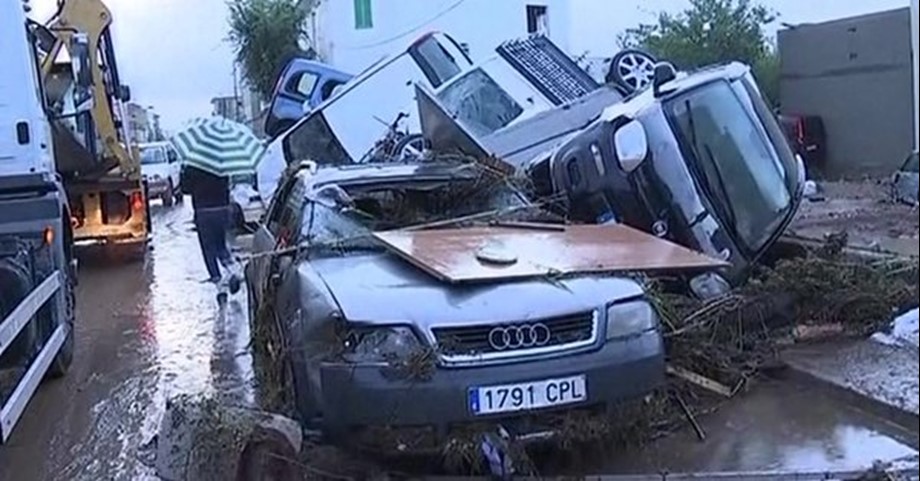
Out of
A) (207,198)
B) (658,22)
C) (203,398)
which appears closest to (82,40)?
(207,198)

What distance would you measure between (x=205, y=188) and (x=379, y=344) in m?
7.39

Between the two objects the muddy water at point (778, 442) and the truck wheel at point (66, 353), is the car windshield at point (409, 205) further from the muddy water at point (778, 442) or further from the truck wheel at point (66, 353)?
the truck wheel at point (66, 353)

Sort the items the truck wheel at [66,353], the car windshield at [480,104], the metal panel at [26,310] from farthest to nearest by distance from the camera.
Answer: the car windshield at [480,104] → the truck wheel at [66,353] → the metal panel at [26,310]

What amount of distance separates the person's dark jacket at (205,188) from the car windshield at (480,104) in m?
2.59

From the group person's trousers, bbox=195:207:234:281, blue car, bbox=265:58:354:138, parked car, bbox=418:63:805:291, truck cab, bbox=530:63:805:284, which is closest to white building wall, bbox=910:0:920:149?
parked car, bbox=418:63:805:291

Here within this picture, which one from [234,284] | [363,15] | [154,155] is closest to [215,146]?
[234,284]

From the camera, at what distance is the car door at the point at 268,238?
681 centimetres

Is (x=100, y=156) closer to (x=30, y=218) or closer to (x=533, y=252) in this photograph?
(x=30, y=218)

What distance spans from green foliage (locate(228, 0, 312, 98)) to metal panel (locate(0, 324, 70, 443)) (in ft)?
91.5

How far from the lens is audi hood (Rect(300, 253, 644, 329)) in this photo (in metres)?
4.90

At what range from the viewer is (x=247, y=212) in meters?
17.5

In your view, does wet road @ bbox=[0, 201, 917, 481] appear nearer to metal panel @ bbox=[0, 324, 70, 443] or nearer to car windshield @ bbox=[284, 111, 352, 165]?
metal panel @ bbox=[0, 324, 70, 443]

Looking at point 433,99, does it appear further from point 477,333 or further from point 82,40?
point 477,333

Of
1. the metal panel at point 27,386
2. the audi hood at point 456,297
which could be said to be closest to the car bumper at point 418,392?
the audi hood at point 456,297
